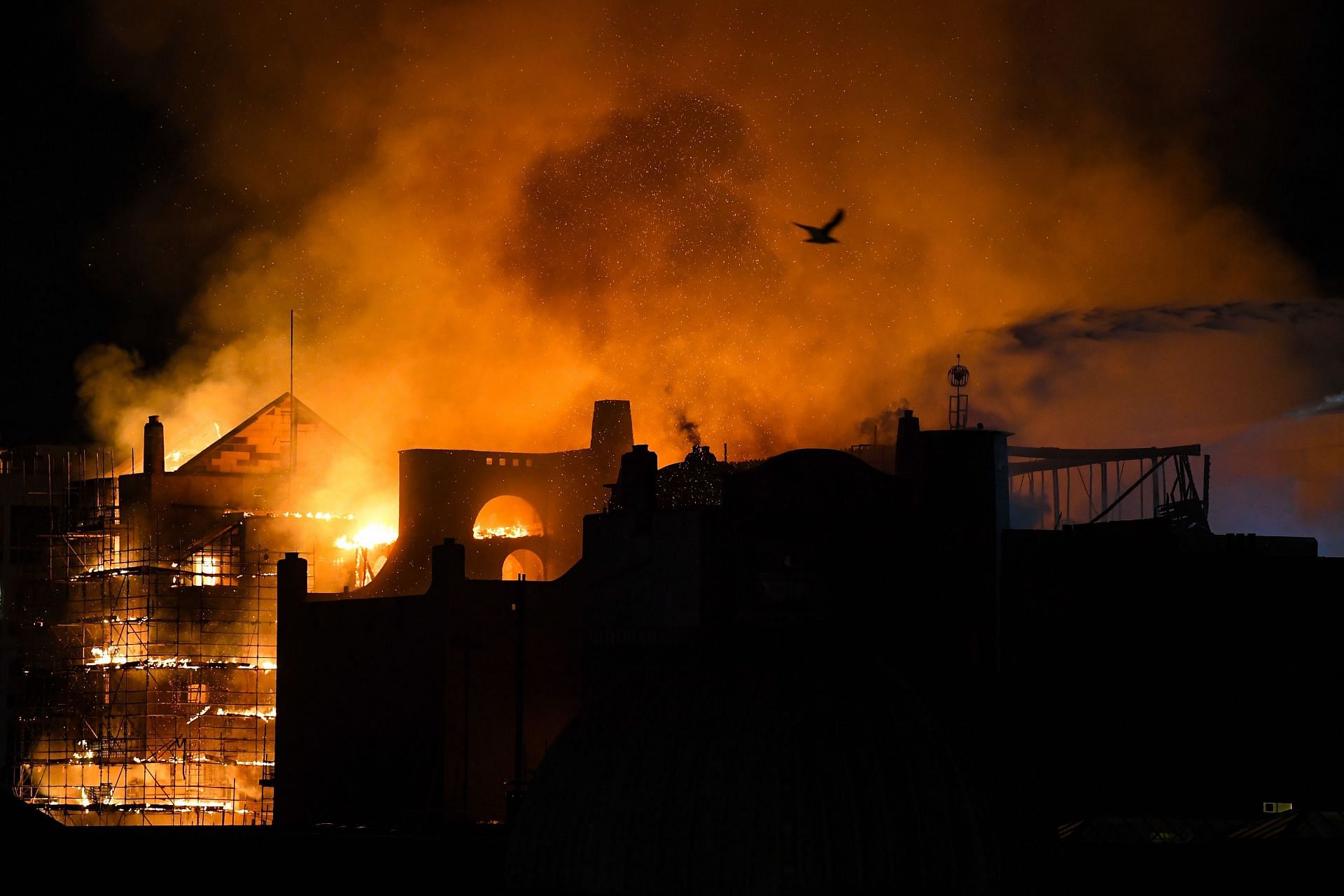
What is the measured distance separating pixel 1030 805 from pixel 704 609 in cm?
1267

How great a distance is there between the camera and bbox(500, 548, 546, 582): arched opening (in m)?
54.8

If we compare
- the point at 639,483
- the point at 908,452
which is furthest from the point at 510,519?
the point at 908,452

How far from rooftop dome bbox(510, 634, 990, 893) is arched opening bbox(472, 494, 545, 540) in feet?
102

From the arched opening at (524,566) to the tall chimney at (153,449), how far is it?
10.8 meters

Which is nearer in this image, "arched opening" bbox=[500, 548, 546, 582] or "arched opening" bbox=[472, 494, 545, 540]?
"arched opening" bbox=[500, 548, 546, 582]

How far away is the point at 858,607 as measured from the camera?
33594 millimetres

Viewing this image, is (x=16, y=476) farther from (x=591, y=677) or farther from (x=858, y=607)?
(x=858, y=607)

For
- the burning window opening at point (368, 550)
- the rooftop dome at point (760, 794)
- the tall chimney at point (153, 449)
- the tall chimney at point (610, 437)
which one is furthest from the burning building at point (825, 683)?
the burning window opening at point (368, 550)

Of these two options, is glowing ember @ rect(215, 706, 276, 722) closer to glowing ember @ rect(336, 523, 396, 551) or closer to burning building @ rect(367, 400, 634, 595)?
burning building @ rect(367, 400, 634, 595)

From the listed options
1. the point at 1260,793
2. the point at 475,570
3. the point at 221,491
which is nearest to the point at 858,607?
the point at 1260,793

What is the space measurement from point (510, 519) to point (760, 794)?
33915mm

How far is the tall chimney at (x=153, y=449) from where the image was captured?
2009 inches

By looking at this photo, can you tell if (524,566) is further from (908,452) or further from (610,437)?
(908,452)

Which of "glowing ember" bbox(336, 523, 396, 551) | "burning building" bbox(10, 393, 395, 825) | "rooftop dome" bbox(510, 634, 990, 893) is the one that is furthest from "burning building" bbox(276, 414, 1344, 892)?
"glowing ember" bbox(336, 523, 396, 551)
